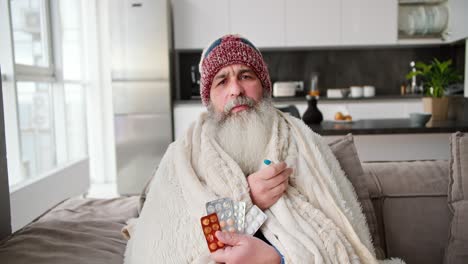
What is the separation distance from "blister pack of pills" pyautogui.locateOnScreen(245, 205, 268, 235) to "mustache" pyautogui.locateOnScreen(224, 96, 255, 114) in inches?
13.4

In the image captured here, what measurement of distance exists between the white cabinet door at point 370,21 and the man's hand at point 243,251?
12.8 feet

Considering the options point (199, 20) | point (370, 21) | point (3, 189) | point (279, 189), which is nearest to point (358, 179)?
point (279, 189)

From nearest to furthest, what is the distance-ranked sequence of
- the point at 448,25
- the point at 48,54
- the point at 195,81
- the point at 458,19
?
the point at 48,54, the point at 458,19, the point at 448,25, the point at 195,81

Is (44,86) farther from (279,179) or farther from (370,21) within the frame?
(370,21)

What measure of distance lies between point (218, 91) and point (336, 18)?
357cm

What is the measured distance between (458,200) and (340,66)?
3784mm

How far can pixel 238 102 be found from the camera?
1.22 meters

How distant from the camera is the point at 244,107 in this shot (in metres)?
1.23

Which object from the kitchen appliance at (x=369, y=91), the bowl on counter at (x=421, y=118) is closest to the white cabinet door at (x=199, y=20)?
the kitchen appliance at (x=369, y=91)

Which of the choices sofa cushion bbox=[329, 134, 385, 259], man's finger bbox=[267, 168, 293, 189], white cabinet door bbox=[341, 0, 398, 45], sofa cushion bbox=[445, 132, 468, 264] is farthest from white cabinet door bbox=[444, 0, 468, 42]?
man's finger bbox=[267, 168, 293, 189]

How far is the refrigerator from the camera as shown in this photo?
4164mm

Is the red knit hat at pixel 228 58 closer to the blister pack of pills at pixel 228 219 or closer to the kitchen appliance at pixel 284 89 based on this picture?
the blister pack of pills at pixel 228 219

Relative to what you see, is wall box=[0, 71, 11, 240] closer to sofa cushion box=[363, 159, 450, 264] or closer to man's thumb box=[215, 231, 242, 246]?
man's thumb box=[215, 231, 242, 246]

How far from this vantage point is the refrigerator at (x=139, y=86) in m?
4.16
